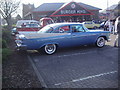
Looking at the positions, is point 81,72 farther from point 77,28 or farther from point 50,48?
point 77,28

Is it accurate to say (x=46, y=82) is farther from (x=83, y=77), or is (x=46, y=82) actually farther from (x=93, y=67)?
(x=93, y=67)

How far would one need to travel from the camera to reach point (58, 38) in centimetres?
763

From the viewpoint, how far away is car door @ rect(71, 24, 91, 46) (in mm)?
8078

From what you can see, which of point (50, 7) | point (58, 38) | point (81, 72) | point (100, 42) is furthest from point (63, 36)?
point (50, 7)

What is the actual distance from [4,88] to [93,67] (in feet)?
10.1

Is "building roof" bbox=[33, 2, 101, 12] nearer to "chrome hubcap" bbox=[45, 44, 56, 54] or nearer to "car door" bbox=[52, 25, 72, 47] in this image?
"car door" bbox=[52, 25, 72, 47]

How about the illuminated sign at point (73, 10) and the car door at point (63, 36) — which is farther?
the illuminated sign at point (73, 10)

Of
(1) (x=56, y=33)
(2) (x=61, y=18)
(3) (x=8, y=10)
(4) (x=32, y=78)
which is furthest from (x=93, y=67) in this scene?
(2) (x=61, y=18)

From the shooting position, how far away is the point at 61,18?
105 feet

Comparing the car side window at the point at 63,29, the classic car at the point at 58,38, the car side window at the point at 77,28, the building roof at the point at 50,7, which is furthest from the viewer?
the building roof at the point at 50,7

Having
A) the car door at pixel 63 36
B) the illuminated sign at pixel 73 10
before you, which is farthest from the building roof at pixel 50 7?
the car door at pixel 63 36

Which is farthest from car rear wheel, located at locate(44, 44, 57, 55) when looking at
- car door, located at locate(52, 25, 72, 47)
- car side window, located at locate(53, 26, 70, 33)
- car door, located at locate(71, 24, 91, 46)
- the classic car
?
car door, located at locate(71, 24, 91, 46)

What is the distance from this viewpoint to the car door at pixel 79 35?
318 inches

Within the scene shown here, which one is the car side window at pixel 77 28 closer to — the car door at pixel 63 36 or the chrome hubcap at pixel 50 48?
the car door at pixel 63 36
